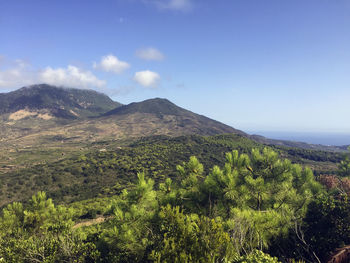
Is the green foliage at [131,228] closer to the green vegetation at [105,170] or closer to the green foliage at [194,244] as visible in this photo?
the green foliage at [194,244]

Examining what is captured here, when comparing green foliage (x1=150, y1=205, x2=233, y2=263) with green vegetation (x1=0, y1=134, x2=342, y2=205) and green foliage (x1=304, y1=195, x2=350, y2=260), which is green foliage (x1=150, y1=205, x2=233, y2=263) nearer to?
green foliage (x1=304, y1=195, x2=350, y2=260)

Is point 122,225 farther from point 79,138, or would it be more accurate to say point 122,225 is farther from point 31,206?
point 79,138

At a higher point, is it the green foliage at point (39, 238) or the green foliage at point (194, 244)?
the green foliage at point (194, 244)

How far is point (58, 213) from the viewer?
19.7m

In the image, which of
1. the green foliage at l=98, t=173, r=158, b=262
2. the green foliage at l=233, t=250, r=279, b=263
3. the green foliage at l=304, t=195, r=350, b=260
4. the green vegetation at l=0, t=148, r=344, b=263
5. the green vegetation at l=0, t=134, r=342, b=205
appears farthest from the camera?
the green vegetation at l=0, t=134, r=342, b=205

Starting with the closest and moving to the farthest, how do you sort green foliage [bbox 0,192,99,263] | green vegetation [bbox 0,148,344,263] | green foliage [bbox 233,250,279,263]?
green foliage [bbox 233,250,279,263] < green vegetation [bbox 0,148,344,263] < green foliage [bbox 0,192,99,263]

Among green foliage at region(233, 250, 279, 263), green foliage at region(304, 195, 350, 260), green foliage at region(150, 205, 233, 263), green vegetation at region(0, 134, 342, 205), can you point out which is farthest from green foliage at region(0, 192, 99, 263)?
green vegetation at region(0, 134, 342, 205)

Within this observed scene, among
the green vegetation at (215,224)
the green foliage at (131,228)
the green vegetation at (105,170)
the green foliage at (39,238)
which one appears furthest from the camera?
the green vegetation at (105,170)

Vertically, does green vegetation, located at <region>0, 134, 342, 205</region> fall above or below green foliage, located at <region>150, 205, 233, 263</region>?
below

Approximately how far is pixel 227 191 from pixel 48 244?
42.2 ft

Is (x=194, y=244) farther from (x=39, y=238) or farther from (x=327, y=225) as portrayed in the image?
(x=39, y=238)

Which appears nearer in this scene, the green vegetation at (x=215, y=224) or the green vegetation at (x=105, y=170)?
the green vegetation at (x=215, y=224)

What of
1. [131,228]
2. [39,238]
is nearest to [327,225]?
[131,228]

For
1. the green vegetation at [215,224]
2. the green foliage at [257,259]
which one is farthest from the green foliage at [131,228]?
the green foliage at [257,259]
